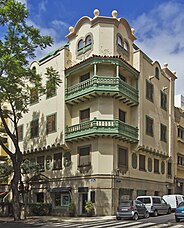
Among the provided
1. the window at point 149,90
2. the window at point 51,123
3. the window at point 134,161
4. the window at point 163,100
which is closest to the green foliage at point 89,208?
the window at point 134,161

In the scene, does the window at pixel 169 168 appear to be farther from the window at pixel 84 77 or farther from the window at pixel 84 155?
the window at pixel 84 77

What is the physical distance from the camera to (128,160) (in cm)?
3175

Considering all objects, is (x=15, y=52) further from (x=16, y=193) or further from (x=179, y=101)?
(x=179, y=101)

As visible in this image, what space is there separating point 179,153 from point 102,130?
654 inches

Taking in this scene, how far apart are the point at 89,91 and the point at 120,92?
8.60ft

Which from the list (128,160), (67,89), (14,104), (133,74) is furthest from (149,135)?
(14,104)

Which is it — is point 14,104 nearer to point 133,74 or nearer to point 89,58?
→ point 89,58

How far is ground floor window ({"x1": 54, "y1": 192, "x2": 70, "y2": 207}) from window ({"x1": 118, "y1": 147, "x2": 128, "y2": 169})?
18.3 ft

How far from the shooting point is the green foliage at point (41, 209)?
32.1m

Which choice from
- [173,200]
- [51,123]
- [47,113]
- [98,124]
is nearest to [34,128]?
[47,113]

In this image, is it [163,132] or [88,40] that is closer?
[88,40]

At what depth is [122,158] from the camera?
31.1 metres

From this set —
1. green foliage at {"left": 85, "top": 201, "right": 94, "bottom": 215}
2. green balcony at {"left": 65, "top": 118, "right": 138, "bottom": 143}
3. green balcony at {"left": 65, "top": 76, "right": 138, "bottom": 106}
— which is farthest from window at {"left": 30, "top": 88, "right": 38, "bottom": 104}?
green foliage at {"left": 85, "top": 201, "right": 94, "bottom": 215}

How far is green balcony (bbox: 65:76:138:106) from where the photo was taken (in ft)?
97.3
